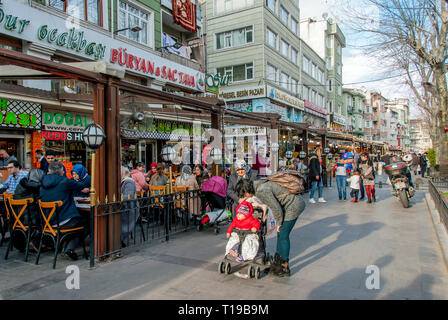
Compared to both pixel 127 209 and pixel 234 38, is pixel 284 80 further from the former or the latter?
pixel 127 209

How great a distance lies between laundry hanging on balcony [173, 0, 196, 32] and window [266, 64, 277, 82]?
25.5 feet

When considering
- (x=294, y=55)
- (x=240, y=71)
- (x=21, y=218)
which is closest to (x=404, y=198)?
(x=21, y=218)

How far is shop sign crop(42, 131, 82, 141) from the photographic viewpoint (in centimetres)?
1142

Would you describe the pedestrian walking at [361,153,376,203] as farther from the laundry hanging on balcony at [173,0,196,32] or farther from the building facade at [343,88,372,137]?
the building facade at [343,88,372,137]

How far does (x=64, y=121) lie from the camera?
11.9 m

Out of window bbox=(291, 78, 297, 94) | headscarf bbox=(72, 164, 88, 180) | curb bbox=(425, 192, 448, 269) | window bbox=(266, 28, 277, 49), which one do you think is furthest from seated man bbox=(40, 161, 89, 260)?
window bbox=(291, 78, 297, 94)

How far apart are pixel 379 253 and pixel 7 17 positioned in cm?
1139

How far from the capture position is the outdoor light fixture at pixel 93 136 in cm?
500

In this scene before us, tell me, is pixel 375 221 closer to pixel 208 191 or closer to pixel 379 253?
pixel 379 253

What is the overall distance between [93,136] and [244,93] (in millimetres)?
19771

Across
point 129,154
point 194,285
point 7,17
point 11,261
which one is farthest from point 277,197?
point 129,154

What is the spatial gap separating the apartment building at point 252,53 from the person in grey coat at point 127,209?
55.4 ft

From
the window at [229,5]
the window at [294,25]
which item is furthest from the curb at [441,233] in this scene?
the window at [294,25]

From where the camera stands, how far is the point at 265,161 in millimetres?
14719
